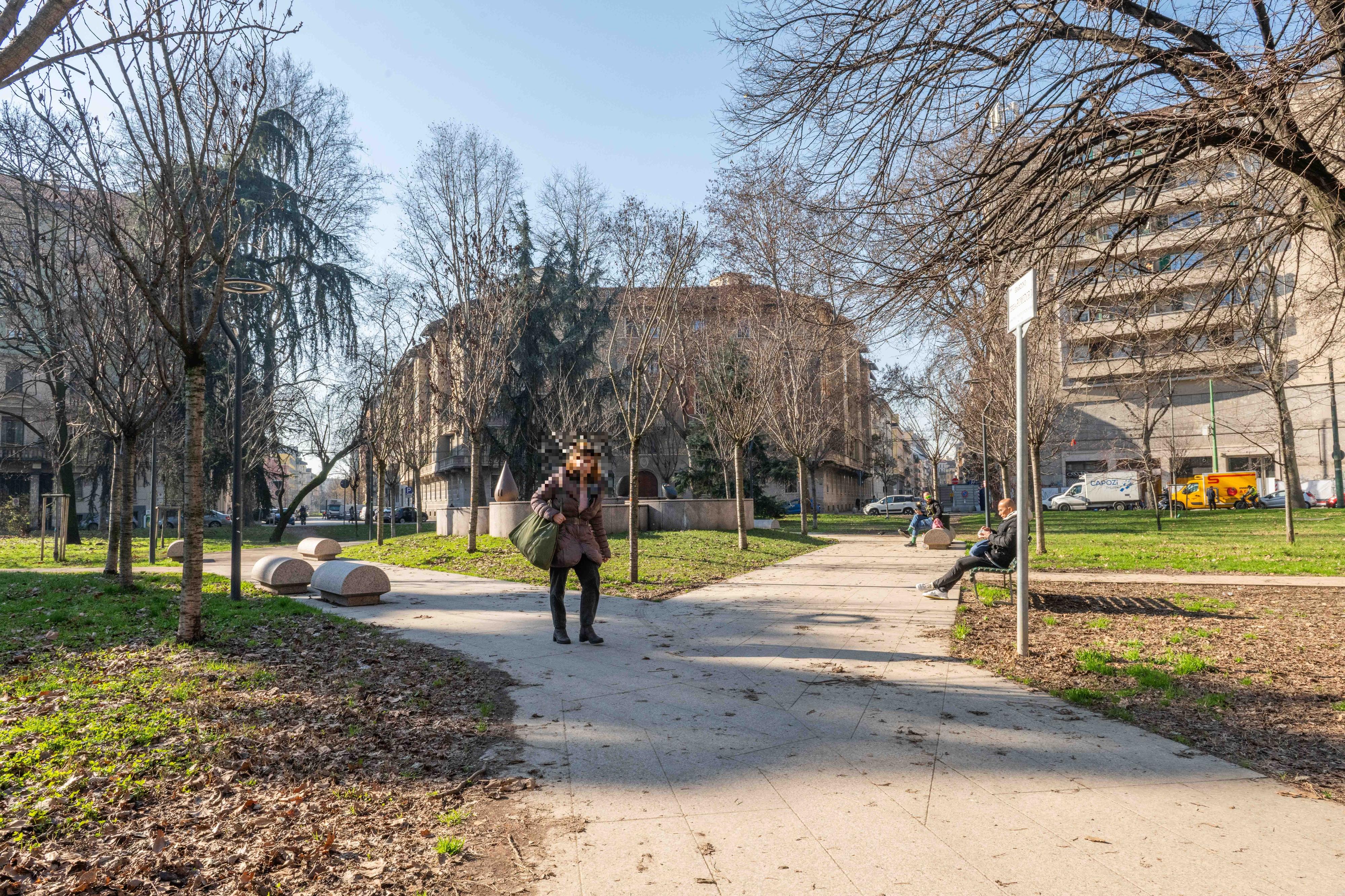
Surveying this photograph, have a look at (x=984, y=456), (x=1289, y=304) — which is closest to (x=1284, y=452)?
(x=984, y=456)

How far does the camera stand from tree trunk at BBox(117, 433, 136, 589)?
11.1 metres

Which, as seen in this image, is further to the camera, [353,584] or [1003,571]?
[353,584]

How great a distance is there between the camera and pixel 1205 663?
6.54m

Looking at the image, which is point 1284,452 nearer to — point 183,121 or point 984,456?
point 984,456

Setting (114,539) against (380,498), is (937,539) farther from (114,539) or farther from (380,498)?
(114,539)

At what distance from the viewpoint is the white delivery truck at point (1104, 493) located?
157 ft

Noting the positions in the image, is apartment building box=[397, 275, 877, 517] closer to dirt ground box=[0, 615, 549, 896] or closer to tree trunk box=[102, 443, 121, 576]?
dirt ground box=[0, 615, 549, 896]

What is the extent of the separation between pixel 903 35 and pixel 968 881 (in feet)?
19.8

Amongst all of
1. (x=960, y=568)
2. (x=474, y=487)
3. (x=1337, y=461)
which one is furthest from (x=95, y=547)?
(x=1337, y=461)

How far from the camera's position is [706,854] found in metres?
3.34

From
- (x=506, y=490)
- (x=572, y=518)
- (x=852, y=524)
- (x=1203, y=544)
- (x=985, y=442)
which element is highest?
(x=985, y=442)

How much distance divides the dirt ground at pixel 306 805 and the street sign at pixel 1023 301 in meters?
4.92

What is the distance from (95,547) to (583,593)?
23.6 metres

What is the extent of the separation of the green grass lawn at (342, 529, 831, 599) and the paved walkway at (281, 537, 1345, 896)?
548cm
